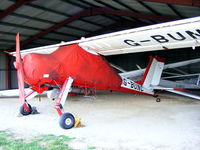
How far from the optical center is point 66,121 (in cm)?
554

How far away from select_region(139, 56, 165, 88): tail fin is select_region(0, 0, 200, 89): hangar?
105 inches

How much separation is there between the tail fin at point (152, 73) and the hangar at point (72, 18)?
267 cm

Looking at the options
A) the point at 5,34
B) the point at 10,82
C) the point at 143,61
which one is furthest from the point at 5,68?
the point at 143,61

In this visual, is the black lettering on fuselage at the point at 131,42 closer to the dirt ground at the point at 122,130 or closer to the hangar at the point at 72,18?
the dirt ground at the point at 122,130

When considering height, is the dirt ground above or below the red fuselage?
below

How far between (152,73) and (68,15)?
7053mm

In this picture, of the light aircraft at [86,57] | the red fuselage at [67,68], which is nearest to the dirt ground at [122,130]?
the light aircraft at [86,57]

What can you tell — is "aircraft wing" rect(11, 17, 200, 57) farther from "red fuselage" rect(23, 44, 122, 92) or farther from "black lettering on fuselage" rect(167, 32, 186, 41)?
"red fuselage" rect(23, 44, 122, 92)

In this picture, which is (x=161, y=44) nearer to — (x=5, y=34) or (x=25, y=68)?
(x=25, y=68)

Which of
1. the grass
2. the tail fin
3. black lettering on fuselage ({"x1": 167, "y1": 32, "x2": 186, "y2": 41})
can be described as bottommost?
the grass

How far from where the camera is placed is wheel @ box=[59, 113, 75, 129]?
547cm

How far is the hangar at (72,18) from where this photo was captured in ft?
37.8

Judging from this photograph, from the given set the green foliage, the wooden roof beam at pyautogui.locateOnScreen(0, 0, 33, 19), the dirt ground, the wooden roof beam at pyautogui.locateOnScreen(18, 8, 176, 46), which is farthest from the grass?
the wooden roof beam at pyautogui.locateOnScreen(18, 8, 176, 46)

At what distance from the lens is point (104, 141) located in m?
4.51
